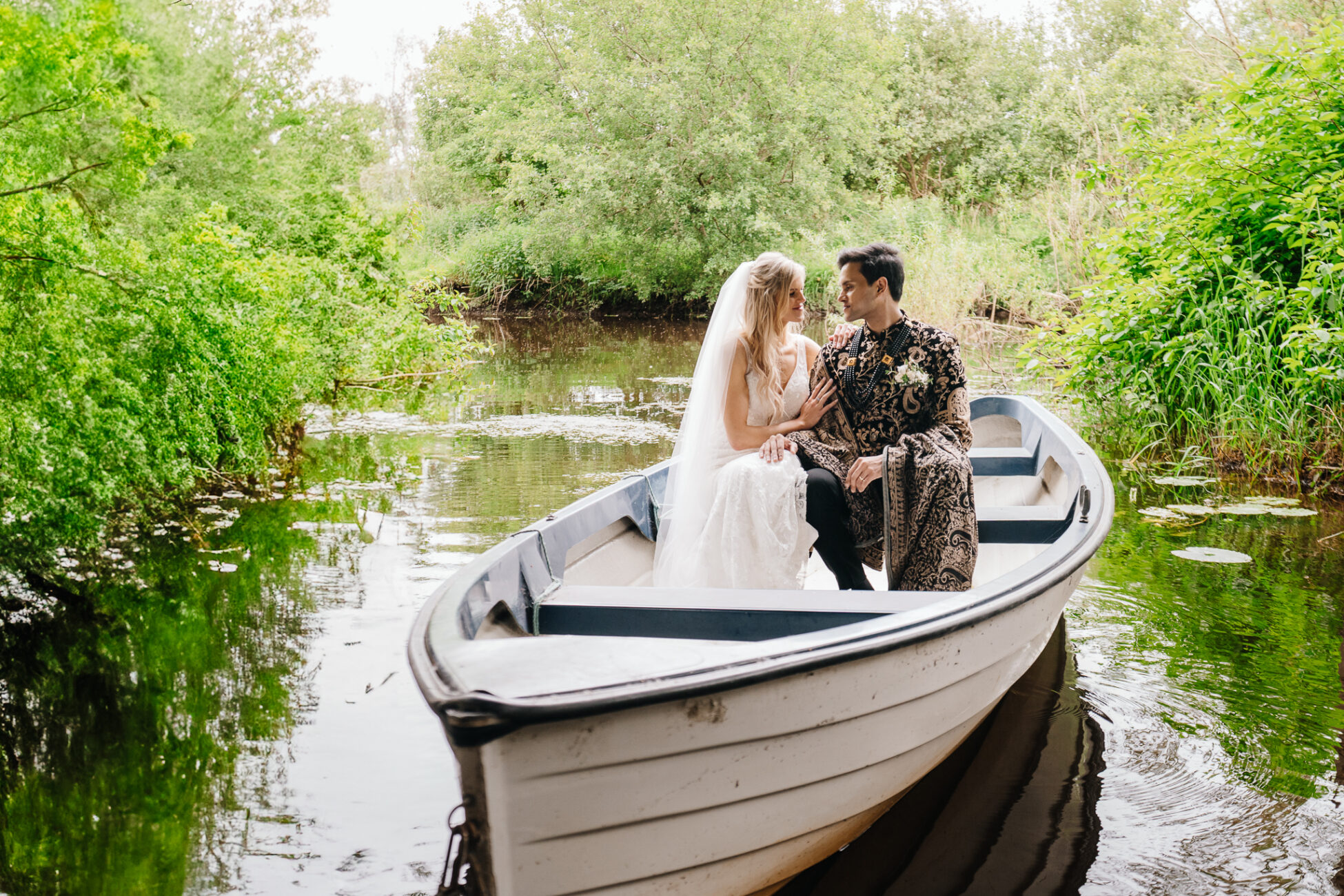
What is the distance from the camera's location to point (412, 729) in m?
3.49

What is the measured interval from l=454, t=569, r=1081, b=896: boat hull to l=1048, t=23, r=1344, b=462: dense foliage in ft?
14.0

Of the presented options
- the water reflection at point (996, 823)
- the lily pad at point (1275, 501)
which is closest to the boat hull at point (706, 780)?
the water reflection at point (996, 823)

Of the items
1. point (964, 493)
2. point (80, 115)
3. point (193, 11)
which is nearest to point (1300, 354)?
point (964, 493)

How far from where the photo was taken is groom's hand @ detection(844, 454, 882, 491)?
3445 mm

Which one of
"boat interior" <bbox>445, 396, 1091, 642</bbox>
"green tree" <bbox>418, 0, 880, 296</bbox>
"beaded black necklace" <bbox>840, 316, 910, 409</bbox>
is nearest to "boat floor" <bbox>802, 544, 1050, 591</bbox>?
"boat interior" <bbox>445, 396, 1091, 642</bbox>

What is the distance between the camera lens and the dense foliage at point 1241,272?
237 inches

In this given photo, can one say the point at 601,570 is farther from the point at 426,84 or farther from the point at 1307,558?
the point at 426,84

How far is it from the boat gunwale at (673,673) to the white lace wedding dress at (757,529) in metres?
0.84

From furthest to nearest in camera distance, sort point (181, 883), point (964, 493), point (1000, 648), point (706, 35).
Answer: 1. point (706, 35)
2. point (964, 493)
3. point (1000, 648)
4. point (181, 883)

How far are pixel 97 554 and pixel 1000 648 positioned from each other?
452 cm

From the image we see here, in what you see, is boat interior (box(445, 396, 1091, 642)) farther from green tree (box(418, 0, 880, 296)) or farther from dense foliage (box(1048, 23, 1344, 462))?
green tree (box(418, 0, 880, 296))

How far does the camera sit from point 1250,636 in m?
4.21

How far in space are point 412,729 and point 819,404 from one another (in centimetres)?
176

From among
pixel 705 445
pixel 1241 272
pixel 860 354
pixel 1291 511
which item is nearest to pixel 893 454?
pixel 860 354
